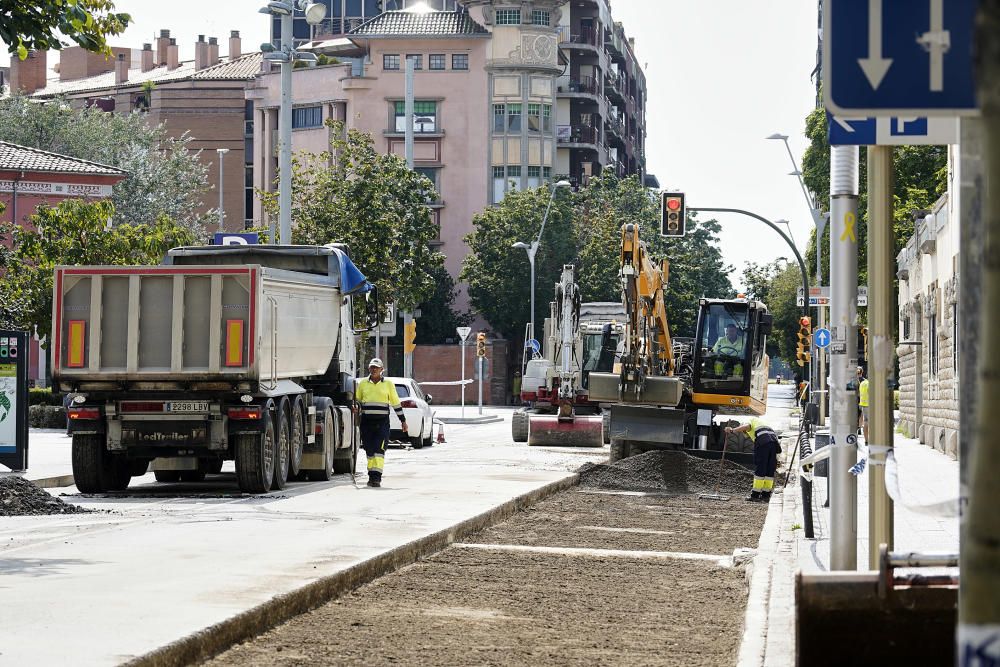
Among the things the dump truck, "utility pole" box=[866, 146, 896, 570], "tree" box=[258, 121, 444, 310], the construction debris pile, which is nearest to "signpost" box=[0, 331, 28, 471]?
the construction debris pile

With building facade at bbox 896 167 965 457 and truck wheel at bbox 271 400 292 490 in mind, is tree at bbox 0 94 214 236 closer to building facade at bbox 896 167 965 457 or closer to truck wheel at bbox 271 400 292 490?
building facade at bbox 896 167 965 457

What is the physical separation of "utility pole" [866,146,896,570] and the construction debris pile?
15.8 m

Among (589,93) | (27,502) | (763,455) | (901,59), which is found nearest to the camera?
(901,59)

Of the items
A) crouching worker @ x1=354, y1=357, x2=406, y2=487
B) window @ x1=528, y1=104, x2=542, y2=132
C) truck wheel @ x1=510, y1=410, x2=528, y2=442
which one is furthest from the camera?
window @ x1=528, y1=104, x2=542, y2=132

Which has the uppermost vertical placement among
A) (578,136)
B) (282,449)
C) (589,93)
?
(589,93)

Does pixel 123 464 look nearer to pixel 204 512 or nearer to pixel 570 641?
pixel 204 512

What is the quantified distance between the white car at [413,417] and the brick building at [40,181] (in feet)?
103

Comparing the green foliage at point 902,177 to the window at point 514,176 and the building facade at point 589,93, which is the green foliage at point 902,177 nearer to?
the building facade at point 589,93

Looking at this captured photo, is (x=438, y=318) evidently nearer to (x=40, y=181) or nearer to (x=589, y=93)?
(x=589, y=93)

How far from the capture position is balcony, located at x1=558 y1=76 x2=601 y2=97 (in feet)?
316

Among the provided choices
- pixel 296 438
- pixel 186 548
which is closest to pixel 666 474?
pixel 296 438

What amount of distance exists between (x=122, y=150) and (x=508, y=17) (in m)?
22.1

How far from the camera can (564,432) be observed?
1356 inches

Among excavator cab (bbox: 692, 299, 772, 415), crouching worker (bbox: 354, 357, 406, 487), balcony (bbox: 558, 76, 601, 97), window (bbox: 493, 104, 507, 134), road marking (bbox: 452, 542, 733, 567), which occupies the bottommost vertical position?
road marking (bbox: 452, 542, 733, 567)
